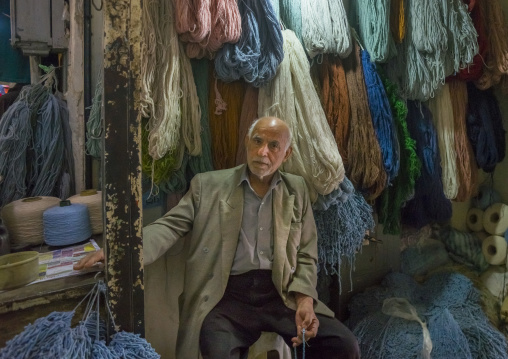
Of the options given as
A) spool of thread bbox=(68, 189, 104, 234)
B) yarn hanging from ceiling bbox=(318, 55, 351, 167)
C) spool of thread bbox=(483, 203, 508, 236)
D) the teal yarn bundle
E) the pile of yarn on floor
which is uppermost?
yarn hanging from ceiling bbox=(318, 55, 351, 167)

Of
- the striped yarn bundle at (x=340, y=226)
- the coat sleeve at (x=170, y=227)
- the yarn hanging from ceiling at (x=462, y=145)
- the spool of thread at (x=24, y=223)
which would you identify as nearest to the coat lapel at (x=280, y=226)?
the striped yarn bundle at (x=340, y=226)

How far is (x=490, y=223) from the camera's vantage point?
316 cm

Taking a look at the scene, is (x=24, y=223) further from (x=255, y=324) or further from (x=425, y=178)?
(x=425, y=178)

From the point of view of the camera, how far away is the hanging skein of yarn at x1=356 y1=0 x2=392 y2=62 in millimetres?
2146

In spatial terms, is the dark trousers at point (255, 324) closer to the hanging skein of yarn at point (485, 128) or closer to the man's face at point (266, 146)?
the man's face at point (266, 146)

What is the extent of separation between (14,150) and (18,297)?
949 millimetres

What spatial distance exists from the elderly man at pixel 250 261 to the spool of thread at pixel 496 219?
2200mm

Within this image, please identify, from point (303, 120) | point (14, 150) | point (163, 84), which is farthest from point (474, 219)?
point (14, 150)

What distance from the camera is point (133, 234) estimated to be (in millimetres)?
1075

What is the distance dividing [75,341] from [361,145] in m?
1.68

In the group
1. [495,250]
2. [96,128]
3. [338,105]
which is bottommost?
[495,250]

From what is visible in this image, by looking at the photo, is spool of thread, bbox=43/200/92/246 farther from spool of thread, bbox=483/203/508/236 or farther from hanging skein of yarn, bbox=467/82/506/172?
spool of thread, bbox=483/203/508/236

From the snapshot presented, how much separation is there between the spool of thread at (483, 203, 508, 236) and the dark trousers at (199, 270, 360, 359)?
2224 mm

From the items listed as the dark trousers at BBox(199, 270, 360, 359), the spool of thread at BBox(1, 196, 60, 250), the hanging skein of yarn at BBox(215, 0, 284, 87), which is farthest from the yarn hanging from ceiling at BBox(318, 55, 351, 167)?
the spool of thread at BBox(1, 196, 60, 250)
